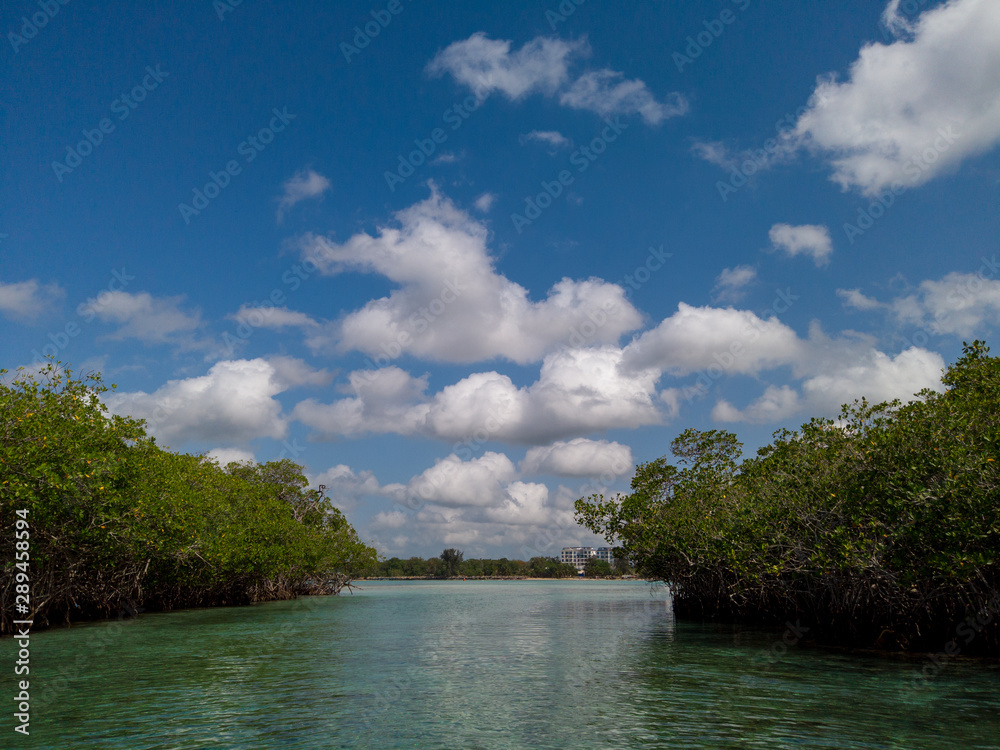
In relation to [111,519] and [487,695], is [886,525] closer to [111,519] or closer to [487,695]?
[487,695]

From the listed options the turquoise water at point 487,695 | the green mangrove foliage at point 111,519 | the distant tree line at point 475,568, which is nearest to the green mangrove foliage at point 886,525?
the turquoise water at point 487,695

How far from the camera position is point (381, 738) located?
1010cm

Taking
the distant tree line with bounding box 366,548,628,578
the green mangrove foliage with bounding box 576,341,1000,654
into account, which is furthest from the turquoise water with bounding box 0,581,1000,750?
the distant tree line with bounding box 366,548,628,578

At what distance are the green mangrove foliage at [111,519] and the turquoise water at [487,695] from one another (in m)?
2.92

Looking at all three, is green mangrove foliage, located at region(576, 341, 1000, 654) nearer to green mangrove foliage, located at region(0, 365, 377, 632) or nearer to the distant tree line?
green mangrove foliage, located at region(0, 365, 377, 632)

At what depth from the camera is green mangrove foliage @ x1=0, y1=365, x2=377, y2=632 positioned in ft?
60.6

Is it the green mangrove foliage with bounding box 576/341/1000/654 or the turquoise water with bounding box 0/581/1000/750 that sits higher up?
the green mangrove foliage with bounding box 576/341/1000/654

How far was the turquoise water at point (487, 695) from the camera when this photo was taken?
1004cm

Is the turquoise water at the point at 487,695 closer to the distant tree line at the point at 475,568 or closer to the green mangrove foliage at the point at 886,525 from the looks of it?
the green mangrove foliage at the point at 886,525

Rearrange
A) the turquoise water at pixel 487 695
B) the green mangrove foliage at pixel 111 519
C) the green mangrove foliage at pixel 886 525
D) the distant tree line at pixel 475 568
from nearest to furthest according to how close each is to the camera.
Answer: the turquoise water at pixel 487 695 < the green mangrove foliage at pixel 886 525 < the green mangrove foliage at pixel 111 519 < the distant tree line at pixel 475 568

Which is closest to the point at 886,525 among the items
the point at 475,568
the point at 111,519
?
the point at 111,519

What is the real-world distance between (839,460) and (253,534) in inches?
1280

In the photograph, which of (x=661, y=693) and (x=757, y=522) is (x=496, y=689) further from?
(x=757, y=522)

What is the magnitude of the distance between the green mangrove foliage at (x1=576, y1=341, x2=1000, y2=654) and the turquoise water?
174 centimetres
